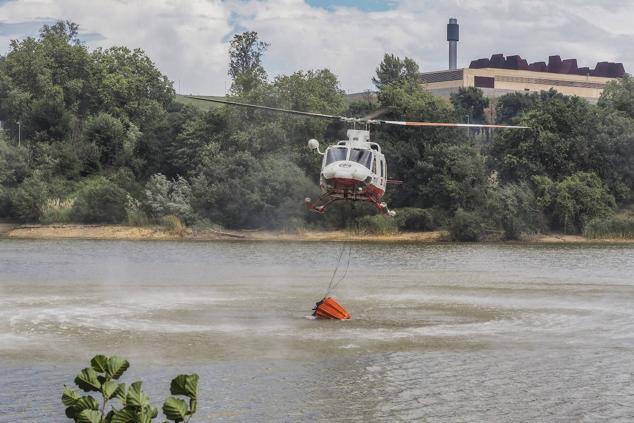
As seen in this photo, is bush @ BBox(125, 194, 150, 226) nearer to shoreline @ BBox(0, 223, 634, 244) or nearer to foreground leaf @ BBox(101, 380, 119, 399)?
shoreline @ BBox(0, 223, 634, 244)

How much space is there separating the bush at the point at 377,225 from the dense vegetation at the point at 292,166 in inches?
4.2

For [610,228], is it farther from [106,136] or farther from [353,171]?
[353,171]

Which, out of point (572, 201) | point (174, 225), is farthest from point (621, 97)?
point (174, 225)

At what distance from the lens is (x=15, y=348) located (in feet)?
106

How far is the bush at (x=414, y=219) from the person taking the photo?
91.1 metres

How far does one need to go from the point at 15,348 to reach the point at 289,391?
10375 millimetres

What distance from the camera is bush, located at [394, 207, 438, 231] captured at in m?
91.1

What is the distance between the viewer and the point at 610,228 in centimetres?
8819

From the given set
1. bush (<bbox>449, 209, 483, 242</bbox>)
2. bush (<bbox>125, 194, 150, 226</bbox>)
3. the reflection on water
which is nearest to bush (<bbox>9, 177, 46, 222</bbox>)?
bush (<bbox>125, 194, 150, 226</bbox>)

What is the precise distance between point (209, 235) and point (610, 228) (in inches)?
1353

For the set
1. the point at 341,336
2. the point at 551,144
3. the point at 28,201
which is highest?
the point at 551,144

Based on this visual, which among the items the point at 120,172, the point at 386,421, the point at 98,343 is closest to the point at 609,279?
the point at 98,343

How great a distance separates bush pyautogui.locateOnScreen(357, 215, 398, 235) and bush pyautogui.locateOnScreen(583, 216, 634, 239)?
16.1 m

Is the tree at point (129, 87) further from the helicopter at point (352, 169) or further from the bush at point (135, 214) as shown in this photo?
the helicopter at point (352, 169)
